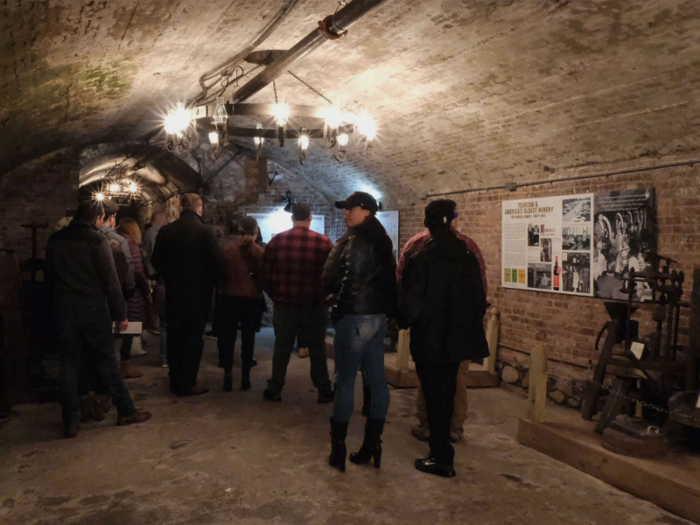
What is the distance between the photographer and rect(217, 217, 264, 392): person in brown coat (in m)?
5.31

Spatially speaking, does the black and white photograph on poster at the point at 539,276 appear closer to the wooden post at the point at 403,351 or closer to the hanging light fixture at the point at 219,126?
the wooden post at the point at 403,351

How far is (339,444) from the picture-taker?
353 cm

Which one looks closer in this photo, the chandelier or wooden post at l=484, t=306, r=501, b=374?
the chandelier

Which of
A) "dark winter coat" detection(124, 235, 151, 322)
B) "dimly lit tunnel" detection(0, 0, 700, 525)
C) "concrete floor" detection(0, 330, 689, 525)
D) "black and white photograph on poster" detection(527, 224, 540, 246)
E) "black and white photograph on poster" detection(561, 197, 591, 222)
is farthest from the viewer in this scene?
"black and white photograph on poster" detection(527, 224, 540, 246)

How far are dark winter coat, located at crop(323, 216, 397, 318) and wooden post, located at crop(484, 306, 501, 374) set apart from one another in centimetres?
298

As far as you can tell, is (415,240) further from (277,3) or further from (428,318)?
(277,3)

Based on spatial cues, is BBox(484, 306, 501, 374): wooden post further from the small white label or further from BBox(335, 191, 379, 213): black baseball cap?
BBox(335, 191, 379, 213): black baseball cap

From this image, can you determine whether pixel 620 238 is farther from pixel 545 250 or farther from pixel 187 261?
pixel 187 261

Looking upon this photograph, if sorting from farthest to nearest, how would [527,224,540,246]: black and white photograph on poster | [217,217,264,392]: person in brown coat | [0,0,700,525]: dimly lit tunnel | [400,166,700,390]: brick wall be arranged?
[527,224,540,246]: black and white photograph on poster < [217,217,264,392]: person in brown coat < [400,166,700,390]: brick wall < [0,0,700,525]: dimly lit tunnel

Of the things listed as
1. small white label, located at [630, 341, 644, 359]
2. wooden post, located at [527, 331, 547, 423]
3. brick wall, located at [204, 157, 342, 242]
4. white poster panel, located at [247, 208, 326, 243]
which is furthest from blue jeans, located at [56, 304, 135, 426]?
white poster panel, located at [247, 208, 326, 243]

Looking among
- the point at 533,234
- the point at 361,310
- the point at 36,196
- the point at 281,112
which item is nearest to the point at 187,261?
the point at 281,112

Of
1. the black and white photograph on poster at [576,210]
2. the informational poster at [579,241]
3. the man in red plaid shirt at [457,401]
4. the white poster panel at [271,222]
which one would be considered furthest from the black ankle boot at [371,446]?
the white poster panel at [271,222]

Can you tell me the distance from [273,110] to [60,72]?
163cm

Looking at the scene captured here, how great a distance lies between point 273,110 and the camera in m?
4.85
